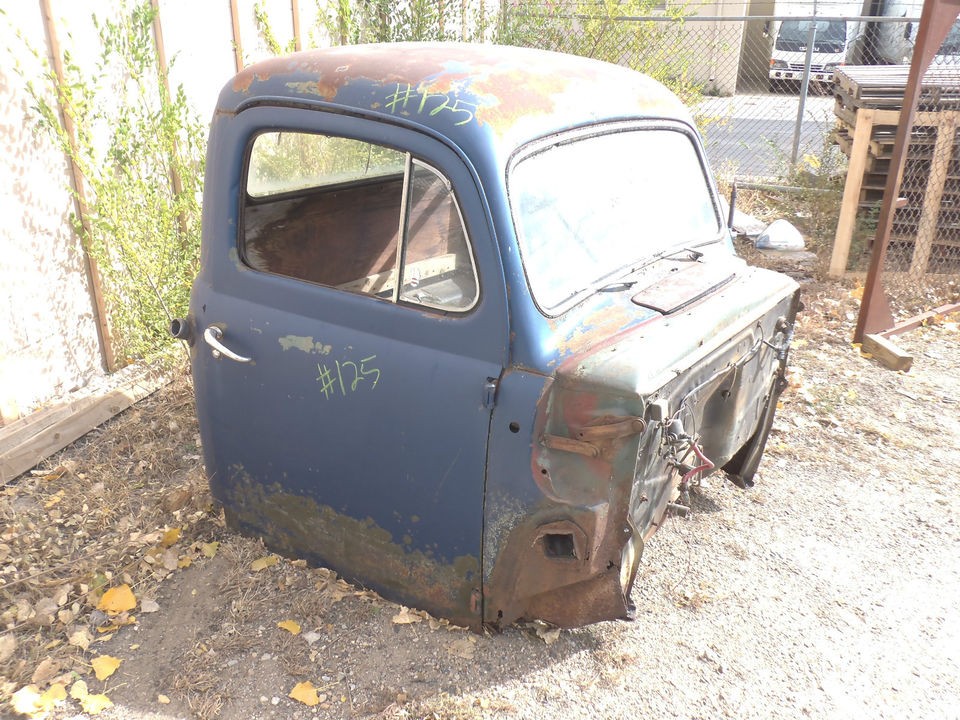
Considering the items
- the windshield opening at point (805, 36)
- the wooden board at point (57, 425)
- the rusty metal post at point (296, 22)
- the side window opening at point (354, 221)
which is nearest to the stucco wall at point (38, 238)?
the wooden board at point (57, 425)

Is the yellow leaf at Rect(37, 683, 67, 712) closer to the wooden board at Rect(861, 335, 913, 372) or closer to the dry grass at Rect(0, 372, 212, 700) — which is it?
the dry grass at Rect(0, 372, 212, 700)

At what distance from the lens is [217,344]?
2709 mm

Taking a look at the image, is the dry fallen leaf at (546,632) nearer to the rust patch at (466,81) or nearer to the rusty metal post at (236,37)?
the rust patch at (466,81)

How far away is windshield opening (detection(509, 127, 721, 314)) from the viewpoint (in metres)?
2.39

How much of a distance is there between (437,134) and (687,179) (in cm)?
→ 126

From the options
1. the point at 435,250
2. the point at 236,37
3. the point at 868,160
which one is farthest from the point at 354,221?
the point at 868,160

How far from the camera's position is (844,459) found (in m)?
3.97

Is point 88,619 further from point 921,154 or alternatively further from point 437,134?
point 921,154

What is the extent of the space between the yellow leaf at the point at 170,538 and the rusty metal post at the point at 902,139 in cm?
436

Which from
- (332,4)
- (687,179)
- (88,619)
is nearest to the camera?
(88,619)

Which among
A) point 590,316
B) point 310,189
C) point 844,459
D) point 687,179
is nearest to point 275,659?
point 590,316

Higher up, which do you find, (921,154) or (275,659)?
(921,154)

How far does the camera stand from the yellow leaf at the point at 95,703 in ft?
8.17

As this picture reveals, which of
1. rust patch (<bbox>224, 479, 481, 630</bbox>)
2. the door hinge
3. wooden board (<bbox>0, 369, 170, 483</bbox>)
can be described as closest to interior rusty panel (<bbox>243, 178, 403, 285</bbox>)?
rust patch (<bbox>224, 479, 481, 630</bbox>)
